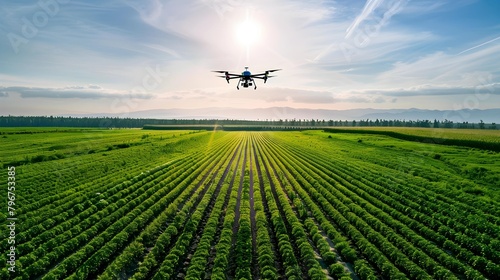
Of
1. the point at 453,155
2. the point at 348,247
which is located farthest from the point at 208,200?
the point at 453,155

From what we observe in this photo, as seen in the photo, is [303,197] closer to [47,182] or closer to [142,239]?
[142,239]

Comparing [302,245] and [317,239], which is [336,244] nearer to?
[317,239]

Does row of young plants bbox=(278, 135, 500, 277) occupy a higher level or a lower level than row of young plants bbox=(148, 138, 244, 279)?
higher

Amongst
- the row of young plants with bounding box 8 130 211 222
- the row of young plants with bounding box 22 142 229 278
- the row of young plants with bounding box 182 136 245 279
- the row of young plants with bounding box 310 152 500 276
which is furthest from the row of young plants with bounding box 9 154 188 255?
the row of young plants with bounding box 310 152 500 276

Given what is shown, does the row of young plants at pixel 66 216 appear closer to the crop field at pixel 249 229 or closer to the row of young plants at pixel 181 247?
the crop field at pixel 249 229

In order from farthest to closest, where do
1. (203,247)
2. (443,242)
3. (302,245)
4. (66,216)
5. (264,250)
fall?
(66,216) → (443,242) → (302,245) → (203,247) → (264,250)

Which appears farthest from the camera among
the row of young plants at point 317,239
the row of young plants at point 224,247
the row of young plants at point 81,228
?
the row of young plants at point 81,228

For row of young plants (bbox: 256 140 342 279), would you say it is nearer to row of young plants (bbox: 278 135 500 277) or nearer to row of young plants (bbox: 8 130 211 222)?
row of young plants (bbox: 278 135 500 277)

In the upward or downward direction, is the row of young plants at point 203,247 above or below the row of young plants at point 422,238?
below

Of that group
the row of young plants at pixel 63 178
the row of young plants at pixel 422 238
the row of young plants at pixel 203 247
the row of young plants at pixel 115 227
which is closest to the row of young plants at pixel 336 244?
the row of young plants at pixel 422 238

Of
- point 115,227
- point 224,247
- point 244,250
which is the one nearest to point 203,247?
point 224,247

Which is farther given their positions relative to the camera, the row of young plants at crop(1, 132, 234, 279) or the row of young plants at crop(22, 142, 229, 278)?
the row of young plants at crop(1, 132, 234, 279)
